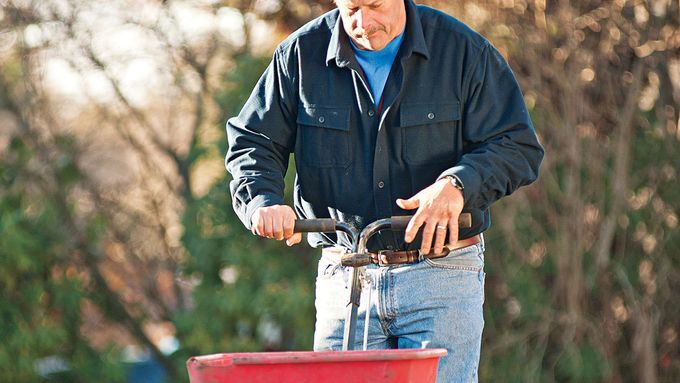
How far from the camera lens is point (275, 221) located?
340cm

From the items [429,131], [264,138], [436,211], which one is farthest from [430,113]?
[264,138]

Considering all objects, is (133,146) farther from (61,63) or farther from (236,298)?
(236,298)

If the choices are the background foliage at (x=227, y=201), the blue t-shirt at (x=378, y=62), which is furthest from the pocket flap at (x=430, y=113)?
the background foliage at (x=227, y=201)

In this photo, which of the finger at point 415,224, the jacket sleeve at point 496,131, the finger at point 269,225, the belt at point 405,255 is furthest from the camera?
the belt at point 405,255

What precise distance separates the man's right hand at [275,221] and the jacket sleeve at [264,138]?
0.16 meters

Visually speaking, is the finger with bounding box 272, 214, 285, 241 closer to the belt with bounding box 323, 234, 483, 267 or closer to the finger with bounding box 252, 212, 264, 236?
the finger with bounding box 252, 212, 264, 236

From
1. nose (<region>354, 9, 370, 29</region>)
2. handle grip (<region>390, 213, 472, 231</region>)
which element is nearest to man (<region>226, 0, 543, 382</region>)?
nose (<region>354, 9, 370, 29</region>)

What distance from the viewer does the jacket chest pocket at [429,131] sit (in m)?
3.61

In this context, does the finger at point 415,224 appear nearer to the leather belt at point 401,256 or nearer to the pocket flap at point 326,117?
the leather belt at point 401,256

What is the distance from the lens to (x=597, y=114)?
24.2 feet

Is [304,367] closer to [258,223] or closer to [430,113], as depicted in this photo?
[258,223]

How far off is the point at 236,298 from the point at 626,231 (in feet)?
8.27

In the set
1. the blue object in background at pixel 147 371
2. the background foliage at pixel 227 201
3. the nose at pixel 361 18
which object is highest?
the nose at pixel 361 18

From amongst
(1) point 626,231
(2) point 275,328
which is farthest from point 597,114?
(2) point 275,328
